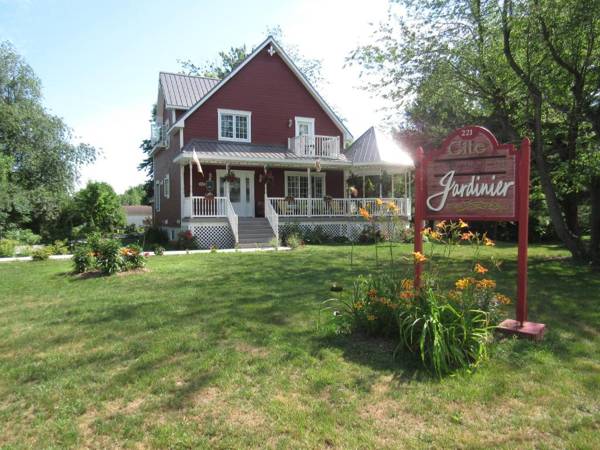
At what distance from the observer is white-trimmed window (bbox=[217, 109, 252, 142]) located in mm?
19875

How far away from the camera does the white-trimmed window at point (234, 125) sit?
1988 cm

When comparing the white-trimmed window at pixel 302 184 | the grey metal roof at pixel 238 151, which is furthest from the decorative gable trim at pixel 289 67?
the white-trimmed window at pixel 302 184

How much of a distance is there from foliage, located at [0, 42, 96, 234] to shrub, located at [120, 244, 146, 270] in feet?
59.0

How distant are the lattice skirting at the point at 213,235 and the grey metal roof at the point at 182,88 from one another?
668 centimetres

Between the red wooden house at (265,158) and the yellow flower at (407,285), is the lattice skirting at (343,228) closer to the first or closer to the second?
the red wooden house at (265,158)

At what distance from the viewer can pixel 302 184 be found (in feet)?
71.4

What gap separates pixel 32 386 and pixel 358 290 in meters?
3.42

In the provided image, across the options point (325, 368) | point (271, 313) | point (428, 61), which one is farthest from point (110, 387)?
point (428, 61)

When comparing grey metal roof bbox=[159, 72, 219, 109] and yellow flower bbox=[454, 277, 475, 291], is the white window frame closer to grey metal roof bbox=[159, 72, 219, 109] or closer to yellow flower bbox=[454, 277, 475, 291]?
grey metal roof bbox=[159, 72, 219, 109]

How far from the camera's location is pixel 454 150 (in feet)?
17.8

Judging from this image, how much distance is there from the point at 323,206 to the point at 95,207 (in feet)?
50.9

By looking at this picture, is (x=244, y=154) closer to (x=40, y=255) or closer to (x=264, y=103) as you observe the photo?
(x=264, y=103)

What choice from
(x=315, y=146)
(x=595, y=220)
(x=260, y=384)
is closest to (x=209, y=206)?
(x=315, y=146)

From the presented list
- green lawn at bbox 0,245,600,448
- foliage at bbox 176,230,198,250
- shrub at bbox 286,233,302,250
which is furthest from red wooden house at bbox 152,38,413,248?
green lawn at bbox 0,245,600,448
